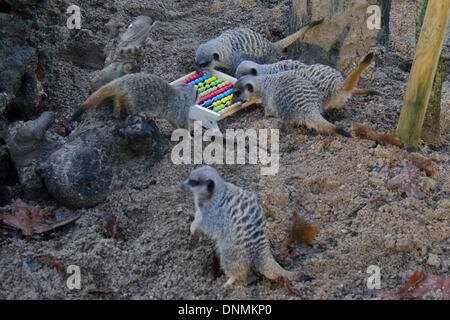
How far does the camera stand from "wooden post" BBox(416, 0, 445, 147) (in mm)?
2730

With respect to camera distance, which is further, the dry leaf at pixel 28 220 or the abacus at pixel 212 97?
the abacus at pixel 212 97

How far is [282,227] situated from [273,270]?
1.22ft

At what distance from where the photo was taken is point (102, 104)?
2.77 m

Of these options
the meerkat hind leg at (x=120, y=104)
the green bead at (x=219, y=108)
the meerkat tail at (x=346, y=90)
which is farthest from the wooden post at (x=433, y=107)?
the meerkat hind leg at (x=120, y=104)

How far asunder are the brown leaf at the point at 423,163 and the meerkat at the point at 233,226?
1.05 meters

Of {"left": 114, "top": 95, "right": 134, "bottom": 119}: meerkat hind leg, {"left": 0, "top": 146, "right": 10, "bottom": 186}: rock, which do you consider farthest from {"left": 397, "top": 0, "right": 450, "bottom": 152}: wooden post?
{"left": 0, "top": 146, "right": 10, "bottom": 186}: rock

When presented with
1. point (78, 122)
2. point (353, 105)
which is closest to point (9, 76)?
point (78, 122)

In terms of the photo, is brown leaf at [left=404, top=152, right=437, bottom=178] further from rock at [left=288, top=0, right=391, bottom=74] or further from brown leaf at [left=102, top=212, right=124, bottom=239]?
brown leaf at [left=102, top=212, right=124, bottom=239]

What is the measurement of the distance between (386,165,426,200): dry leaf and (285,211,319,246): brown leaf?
0.52 meters

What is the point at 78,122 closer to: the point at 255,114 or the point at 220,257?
the point at 255,114

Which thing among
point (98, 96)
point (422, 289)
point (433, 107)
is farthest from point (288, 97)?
point (422, 289)

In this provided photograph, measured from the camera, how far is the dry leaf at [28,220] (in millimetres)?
2350

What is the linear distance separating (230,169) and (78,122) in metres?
1.01

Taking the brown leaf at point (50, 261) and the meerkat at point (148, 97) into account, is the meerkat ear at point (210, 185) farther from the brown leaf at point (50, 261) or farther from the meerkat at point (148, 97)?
the meerkat at point (148, 97)
